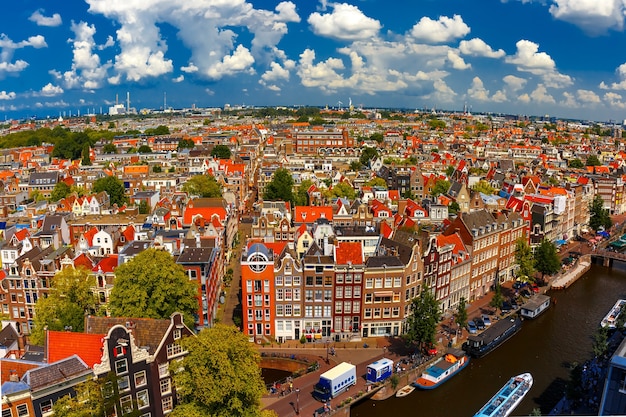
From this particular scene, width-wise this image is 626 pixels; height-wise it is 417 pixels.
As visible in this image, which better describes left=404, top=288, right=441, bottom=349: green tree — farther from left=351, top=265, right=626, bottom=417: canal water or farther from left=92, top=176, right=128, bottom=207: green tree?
left=92, top=176, right=128, bottom=207: green tree

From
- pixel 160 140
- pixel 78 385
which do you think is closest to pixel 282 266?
pixel 78 385

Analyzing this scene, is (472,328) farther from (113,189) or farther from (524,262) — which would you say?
(113,189)

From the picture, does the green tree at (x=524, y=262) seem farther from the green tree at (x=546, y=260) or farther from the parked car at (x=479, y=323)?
the parked car at (x=479, y=323)

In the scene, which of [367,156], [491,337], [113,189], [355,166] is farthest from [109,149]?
[491,337]

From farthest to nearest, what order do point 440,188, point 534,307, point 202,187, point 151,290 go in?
point 440,188 < point 202,187 < point 534,307 < point 151,290

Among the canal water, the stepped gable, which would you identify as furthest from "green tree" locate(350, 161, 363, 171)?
the stepped gable
